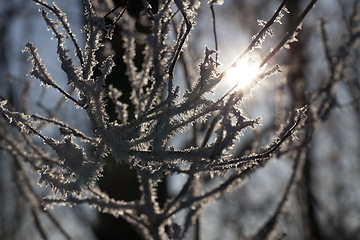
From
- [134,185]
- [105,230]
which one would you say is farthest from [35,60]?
[105,230]

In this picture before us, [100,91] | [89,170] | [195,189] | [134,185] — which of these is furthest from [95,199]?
[134,185]

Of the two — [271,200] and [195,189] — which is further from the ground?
[271,200]

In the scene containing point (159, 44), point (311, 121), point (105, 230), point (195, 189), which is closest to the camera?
point (159, 44)

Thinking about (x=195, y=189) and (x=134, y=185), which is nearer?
(x=195, y=189)

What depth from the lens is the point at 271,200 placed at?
7.00 metres

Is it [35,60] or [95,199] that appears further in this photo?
[95,199]

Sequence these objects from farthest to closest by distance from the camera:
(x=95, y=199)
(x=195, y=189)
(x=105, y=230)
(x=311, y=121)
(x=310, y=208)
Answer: (x=310, y=208), (x=105, y=230), (x=195, y=189), (x=311, y=121), (x=95, y=199)

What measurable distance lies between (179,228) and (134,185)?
91 centimetres

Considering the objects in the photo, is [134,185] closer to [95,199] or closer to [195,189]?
[195,189]

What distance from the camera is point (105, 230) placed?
2098 mm

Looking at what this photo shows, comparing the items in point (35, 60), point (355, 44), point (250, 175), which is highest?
point (355, 44)

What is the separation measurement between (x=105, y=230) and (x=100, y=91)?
171cm

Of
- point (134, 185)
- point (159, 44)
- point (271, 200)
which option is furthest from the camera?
point (271, 200)

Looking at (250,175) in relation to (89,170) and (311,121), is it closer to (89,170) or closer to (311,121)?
(311,121)
